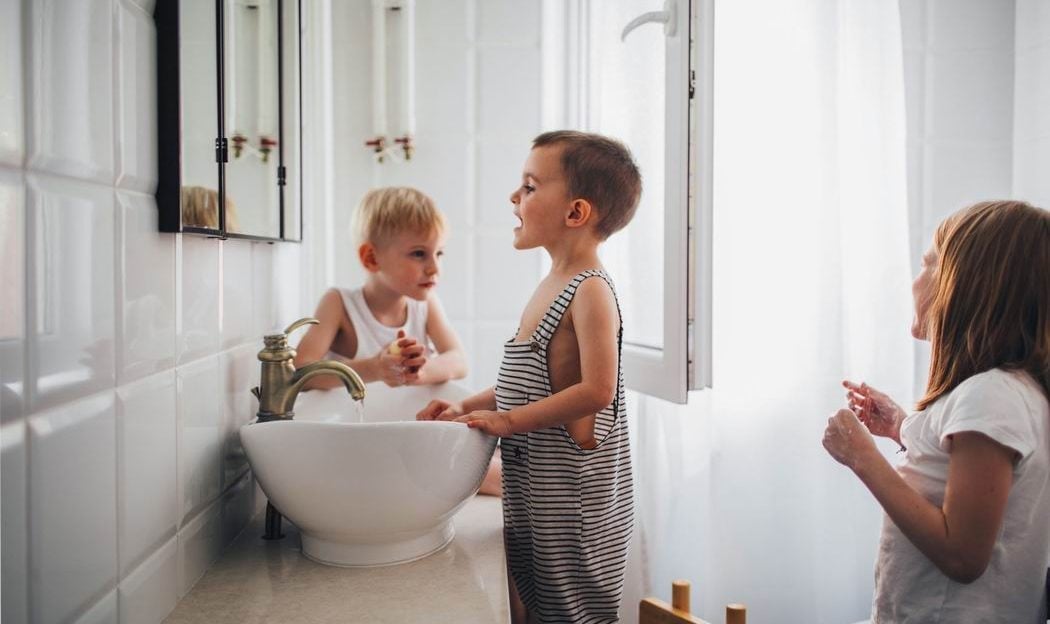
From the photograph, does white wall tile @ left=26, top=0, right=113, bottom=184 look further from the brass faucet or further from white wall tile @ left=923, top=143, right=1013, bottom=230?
white wall tile @ left=923, top=143, right=1013, bottom=230

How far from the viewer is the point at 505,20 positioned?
6.84 feet

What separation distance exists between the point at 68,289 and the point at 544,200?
2.58 feet

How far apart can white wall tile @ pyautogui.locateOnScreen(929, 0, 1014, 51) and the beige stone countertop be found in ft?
6.03

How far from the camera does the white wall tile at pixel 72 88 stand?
561 millimetres

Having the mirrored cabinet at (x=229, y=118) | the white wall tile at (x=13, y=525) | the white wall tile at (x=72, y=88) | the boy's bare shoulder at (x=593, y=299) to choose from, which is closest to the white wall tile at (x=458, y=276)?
the mirrored cabinet at (x=229, y=118)

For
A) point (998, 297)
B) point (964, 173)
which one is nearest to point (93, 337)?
point (998, 297)

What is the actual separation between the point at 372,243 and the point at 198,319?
0.68m

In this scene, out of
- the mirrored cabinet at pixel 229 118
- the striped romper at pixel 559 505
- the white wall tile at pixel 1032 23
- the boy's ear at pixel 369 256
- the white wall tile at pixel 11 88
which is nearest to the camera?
the white wall tile at pixel 11 88

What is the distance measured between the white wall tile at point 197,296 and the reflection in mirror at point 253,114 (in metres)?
0.08

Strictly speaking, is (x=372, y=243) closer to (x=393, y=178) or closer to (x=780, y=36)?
(x=393, y=178)

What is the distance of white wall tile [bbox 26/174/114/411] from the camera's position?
0.56 m

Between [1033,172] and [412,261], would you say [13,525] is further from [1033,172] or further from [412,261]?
[1033,172]

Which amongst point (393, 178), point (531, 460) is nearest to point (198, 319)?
point (531, 460)

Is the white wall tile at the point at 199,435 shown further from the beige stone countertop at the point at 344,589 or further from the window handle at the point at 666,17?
the window handle at the point at 666,17
